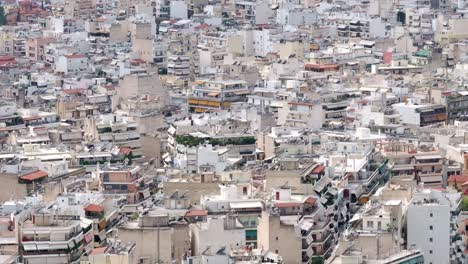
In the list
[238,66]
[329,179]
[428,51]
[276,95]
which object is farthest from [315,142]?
[428,51]

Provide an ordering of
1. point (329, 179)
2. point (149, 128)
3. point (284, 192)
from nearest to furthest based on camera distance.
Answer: point (284, 192), point (329, 179), point (149, 128)

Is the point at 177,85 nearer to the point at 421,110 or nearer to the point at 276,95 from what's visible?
the point at 276,95

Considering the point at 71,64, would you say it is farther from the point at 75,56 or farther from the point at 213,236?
the point at 213,236

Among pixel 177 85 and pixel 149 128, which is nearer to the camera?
pixel 149 128

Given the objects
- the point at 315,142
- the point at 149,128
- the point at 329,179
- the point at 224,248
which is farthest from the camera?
the point at 149,128

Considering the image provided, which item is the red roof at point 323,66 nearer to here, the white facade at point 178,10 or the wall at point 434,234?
the white facade at point 178,10

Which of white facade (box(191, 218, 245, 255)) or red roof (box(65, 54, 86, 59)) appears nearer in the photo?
white facade (box(191, 218, 245, 255))

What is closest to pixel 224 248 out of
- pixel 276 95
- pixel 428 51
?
pixel 276 95

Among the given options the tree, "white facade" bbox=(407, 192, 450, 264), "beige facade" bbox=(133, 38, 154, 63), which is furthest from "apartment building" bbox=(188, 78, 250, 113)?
the tree

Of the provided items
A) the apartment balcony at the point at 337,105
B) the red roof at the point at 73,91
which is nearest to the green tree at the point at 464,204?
the apartment balcony at the point at 337,105

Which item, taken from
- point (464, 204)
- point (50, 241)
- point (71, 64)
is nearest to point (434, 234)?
point (464, 204)

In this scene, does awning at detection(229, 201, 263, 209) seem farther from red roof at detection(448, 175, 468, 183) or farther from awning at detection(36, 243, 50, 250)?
red roof at detection(448, 175, 468, 183)
